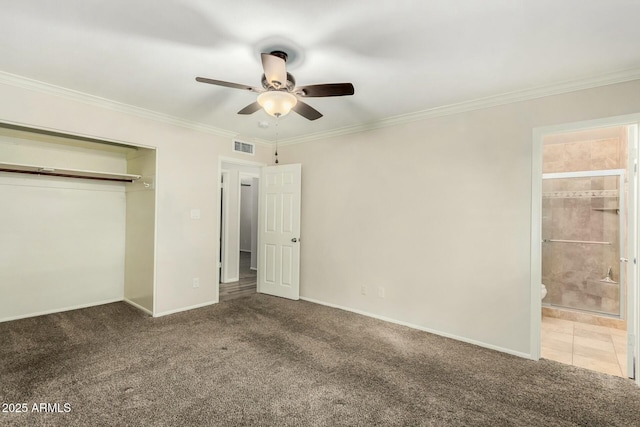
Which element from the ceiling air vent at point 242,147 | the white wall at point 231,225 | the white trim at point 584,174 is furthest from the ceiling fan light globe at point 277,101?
the white trim at point 584,174

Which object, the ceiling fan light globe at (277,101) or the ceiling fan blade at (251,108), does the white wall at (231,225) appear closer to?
the ceiling fan blade at (251,108)

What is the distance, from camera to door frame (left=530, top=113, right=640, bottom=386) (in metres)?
2.61

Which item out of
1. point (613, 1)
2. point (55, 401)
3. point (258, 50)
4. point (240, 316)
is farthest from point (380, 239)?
point (55, 401)

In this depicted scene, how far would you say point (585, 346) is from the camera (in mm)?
3359

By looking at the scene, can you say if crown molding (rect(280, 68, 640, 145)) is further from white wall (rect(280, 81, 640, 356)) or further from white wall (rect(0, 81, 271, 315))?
white wall (rect(0, 81, 271, 315))

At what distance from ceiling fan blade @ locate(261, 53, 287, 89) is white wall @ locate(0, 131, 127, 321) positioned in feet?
11.8

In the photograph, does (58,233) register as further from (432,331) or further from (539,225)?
(539,225)

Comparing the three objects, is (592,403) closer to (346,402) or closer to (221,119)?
(346,402)

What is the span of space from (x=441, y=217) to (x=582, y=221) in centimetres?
241

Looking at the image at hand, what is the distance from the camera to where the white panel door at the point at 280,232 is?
15.8 feet

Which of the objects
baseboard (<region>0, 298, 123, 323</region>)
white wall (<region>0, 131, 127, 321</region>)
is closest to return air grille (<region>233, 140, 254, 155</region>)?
white wall (<region>0, 131, 127, 321</region>)

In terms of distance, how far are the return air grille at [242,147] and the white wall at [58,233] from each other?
166 centimetres

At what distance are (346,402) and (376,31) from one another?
2.55 meters

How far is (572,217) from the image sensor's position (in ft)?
14.5
